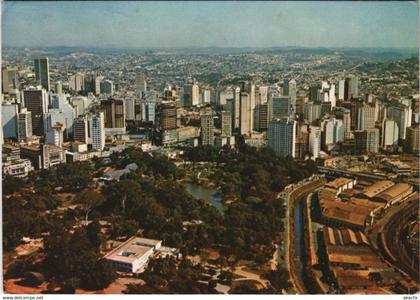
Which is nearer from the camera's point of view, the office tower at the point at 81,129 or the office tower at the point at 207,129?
the office tower at the point at 81,129

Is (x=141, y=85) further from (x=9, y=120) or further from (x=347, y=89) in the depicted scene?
(x=347, y=89)

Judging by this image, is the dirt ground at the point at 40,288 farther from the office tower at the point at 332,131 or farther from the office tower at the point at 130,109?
the office tower at the point at 332,131

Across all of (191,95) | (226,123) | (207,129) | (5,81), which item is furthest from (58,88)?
(226,123)

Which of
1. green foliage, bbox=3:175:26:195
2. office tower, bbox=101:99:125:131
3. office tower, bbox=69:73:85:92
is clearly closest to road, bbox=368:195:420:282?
office tower, bbox=101:99:125:131

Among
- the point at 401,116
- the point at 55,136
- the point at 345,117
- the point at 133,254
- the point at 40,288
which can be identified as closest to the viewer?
the point at 40,288

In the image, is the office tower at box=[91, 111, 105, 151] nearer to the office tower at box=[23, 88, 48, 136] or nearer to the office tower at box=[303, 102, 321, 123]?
the office tower at box=[23, 88, 48, 136]

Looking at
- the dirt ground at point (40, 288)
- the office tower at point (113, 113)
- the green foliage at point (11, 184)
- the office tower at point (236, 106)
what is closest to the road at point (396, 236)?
the dirt ground at point (40, 288)

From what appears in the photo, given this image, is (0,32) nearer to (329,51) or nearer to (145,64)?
(145,64)
